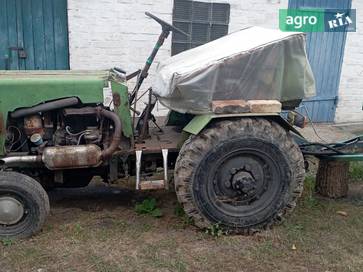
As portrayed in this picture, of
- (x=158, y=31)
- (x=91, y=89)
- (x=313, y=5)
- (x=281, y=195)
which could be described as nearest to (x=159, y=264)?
(x=281, y=195)

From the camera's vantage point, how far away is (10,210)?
13.1 ft

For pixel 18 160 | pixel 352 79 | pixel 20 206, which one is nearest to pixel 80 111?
pixel 18 160

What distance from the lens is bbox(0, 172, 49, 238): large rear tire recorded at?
12.9 feet

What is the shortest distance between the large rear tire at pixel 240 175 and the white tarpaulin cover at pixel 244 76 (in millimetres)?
271

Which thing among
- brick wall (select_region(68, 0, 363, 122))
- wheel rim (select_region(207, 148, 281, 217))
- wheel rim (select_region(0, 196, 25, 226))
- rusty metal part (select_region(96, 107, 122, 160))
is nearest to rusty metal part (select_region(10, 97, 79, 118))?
rusty metal part (select_region(96, 107, 122, 160))

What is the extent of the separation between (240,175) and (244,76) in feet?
2.94

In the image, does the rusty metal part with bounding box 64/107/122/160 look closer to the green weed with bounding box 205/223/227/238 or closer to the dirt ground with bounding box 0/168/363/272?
the dirt ground with bounding box 0/168/363/272

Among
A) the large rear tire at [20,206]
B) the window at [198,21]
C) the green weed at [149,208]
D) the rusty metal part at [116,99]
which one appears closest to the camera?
the large rear tire at [20,206]

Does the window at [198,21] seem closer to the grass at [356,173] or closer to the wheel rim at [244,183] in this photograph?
the grass at [356,173]

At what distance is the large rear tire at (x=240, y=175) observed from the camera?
404 cm

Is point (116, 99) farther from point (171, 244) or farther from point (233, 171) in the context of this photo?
point (171, 244)

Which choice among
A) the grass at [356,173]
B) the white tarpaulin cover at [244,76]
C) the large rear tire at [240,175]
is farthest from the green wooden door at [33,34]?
the grass at [356,173]

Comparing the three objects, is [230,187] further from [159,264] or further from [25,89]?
[25,89]

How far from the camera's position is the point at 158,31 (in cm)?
782
